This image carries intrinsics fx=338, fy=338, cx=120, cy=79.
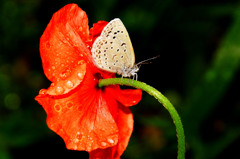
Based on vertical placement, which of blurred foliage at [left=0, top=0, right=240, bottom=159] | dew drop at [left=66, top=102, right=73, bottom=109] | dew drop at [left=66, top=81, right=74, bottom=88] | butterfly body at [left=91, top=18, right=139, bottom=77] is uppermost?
butterfly body at [left=91, top=18, right=139, bottom=77]

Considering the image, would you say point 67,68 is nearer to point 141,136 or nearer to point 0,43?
point 0,43

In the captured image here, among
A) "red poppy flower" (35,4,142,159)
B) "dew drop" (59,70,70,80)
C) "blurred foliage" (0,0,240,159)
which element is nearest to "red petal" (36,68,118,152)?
"red poppy flower" (35,4,142,159)

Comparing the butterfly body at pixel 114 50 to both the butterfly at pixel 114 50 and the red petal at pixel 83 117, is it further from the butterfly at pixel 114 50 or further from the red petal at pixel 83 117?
the red petal at pixel 83 117

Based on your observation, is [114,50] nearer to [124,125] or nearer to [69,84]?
[69,84]

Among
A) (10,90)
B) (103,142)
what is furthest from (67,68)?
(10,90)

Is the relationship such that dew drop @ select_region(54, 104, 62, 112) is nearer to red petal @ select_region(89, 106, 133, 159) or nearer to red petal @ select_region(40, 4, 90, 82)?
red petal @ select_region(40, 4, 90, 82)
